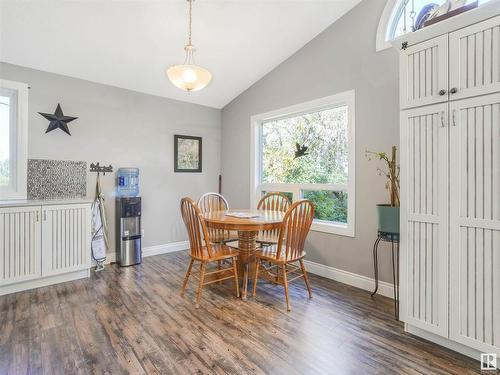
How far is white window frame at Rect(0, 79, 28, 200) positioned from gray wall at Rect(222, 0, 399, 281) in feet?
10.4

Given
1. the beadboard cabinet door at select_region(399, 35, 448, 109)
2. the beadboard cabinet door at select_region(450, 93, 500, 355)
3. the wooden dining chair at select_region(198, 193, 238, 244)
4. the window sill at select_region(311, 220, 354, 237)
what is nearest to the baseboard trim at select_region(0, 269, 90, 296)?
the wooden dining chair at select_region(198, 193, 238, 244)

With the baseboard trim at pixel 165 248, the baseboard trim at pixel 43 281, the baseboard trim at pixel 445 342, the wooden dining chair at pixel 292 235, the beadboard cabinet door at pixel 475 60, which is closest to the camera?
A: the beadboard cabinet door at pixel 475 60

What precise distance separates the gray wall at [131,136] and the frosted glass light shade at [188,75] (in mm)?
1563

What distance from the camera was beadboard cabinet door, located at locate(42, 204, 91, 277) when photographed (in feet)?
9.46

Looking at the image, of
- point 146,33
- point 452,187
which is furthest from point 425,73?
point 146,33

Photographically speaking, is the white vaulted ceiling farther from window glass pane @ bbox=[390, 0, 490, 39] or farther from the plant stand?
the plant stand

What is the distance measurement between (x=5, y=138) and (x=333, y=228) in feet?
13.0

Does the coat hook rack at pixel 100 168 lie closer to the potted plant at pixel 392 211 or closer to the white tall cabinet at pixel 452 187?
the potted plant at pixel 392 211

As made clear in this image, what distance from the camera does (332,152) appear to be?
3238mm

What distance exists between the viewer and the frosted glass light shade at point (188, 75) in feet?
7.86

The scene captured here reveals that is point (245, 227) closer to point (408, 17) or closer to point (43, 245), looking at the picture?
point (43, 245)

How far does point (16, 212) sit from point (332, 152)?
3.52 metres

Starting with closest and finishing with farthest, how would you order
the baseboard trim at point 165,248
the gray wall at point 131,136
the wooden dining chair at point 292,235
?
the wooden dining chair at point 292,235
the gray wall at point 131,136
the baseboard trim at point 165,248

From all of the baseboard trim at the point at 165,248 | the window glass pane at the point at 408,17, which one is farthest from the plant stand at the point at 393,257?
the baseboard trim at the point at 165,248
